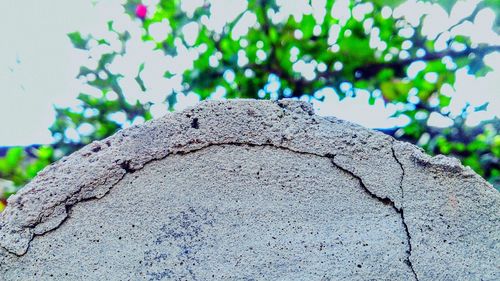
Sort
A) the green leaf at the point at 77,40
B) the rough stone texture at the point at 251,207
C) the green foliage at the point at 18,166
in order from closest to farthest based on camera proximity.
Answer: the rough stone texture at the point at 251,207
the green foliage at the point at 18,166
the green leaf at the point at 77,40

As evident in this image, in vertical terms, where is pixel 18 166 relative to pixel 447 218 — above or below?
below

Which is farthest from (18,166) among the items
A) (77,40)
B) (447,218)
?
(447,218)

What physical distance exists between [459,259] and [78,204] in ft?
2.63

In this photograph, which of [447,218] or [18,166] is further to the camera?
[18,166]

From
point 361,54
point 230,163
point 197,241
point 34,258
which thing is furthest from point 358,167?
point 361,54

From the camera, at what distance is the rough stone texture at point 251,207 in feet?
4.07

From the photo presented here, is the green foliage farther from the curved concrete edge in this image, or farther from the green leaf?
the curved concrete edge

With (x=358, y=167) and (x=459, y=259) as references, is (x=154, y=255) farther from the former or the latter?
(x=459, y=259)

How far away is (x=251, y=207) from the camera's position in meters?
1.29

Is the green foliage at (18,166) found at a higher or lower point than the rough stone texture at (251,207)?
lower

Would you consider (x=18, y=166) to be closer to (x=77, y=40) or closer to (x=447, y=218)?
(x=77, y=40)

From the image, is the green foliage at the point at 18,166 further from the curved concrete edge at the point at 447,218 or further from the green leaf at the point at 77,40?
the curved concrete edge at the point at 447,218

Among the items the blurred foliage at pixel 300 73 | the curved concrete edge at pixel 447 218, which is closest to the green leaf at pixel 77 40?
the blurred foliage at pixel 300 73

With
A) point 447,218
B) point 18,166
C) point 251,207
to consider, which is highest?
point 251,207
